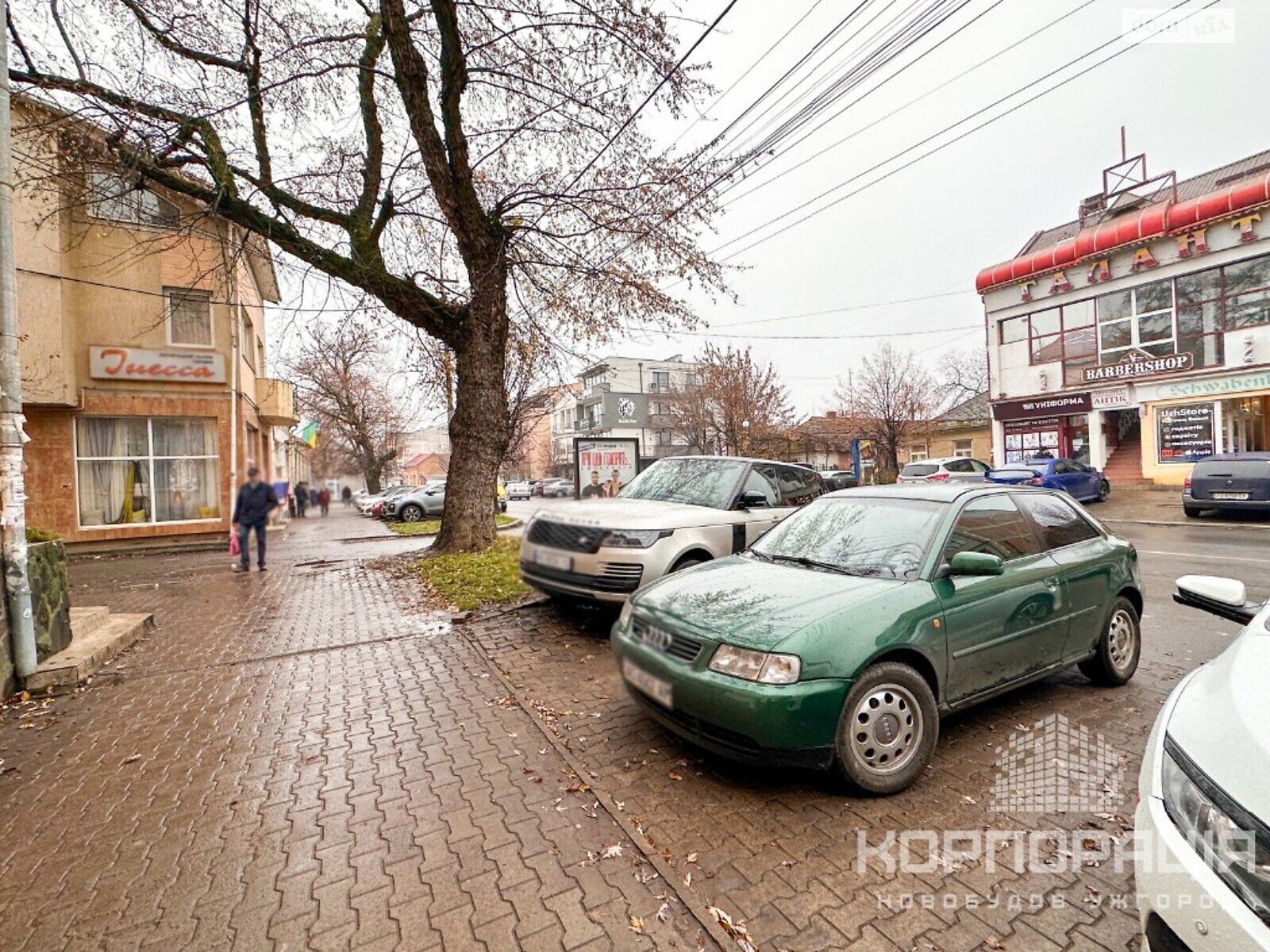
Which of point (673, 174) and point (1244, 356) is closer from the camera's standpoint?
point (673, 174)

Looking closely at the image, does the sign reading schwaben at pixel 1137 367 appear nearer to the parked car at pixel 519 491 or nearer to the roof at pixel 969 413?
the roof at pixel 969 413

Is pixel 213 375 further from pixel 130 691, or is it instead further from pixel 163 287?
pixel 130 691

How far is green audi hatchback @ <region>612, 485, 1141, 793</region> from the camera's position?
2.66m

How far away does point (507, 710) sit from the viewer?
12.9 feet

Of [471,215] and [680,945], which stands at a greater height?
[471,215]

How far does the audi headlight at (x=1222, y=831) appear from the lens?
125 centimetres

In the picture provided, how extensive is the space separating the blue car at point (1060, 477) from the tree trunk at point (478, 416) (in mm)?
13524

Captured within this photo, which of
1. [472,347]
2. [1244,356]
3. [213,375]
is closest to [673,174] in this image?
[472,347]

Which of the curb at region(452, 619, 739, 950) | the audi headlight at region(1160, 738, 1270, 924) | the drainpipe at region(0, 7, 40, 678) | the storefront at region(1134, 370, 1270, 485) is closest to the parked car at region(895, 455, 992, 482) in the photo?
the storefront at region(1134, 370, 1270, 485)

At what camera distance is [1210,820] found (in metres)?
1.40

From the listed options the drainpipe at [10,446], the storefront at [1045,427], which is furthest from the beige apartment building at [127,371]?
the storefront at [1045,427]

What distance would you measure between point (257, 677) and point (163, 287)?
13.2 m

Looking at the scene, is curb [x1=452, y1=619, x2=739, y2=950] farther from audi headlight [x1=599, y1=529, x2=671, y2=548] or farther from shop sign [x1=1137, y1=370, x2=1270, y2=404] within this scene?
shop sign [x1=1137, y1=370, x2=1270, y2=404]

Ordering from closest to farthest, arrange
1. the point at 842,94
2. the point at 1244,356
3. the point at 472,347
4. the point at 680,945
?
the point at 680,945 < the point at 842,94 < the point at 472,347 < the point at 1244,356
